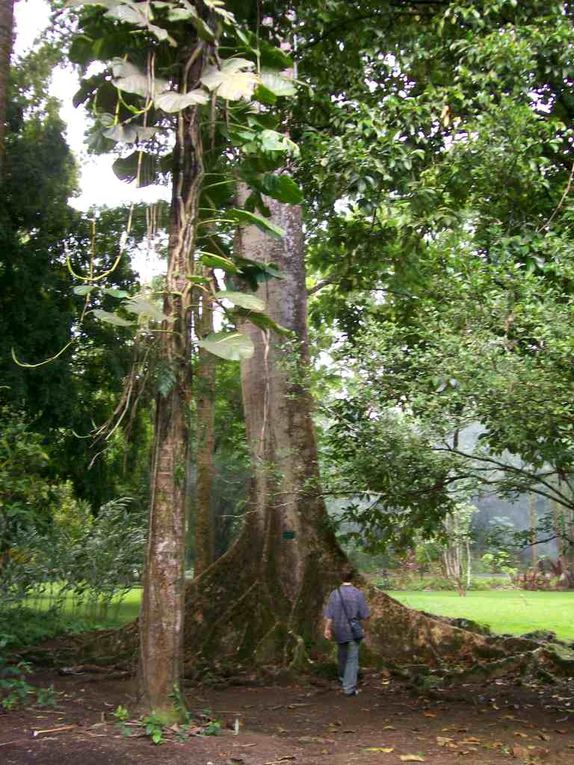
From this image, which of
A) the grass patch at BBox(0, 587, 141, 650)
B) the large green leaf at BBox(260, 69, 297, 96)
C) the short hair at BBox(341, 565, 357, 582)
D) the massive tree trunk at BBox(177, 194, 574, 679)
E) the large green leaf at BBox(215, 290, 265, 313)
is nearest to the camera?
the large green leaf at BBox(215, 290, 265, 313)

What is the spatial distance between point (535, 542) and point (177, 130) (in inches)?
205

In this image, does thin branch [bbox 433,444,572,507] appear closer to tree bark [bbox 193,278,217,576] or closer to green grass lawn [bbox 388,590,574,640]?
green grass lawn [bbox 388,590,574,640]

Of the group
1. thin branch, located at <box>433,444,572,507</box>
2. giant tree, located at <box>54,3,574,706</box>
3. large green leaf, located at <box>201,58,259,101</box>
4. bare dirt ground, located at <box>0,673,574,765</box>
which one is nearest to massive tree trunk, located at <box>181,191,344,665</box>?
giant tree, located at <box>54,3,574,706</box>

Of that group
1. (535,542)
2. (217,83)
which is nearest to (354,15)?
(217,83)

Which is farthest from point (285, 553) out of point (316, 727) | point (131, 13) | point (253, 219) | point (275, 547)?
point (131, 13)

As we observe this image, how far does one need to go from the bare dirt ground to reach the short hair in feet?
4.16

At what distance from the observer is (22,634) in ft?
39.5

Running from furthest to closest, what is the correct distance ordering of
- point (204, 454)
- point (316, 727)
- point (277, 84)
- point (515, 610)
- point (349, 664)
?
point (515, 610), point (204, 454), point (349, 664), point (316, 727), point (277, 84)

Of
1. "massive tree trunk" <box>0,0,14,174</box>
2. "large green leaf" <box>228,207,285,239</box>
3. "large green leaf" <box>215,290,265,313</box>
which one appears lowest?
"large green leaf" <box>215,290,265,313</box>

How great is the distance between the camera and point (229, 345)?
6516 mm

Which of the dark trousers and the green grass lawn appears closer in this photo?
the dark trousers

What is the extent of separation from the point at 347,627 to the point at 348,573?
118cm

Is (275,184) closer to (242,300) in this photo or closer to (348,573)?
(242,300)

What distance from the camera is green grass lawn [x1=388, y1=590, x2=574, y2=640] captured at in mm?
17578
